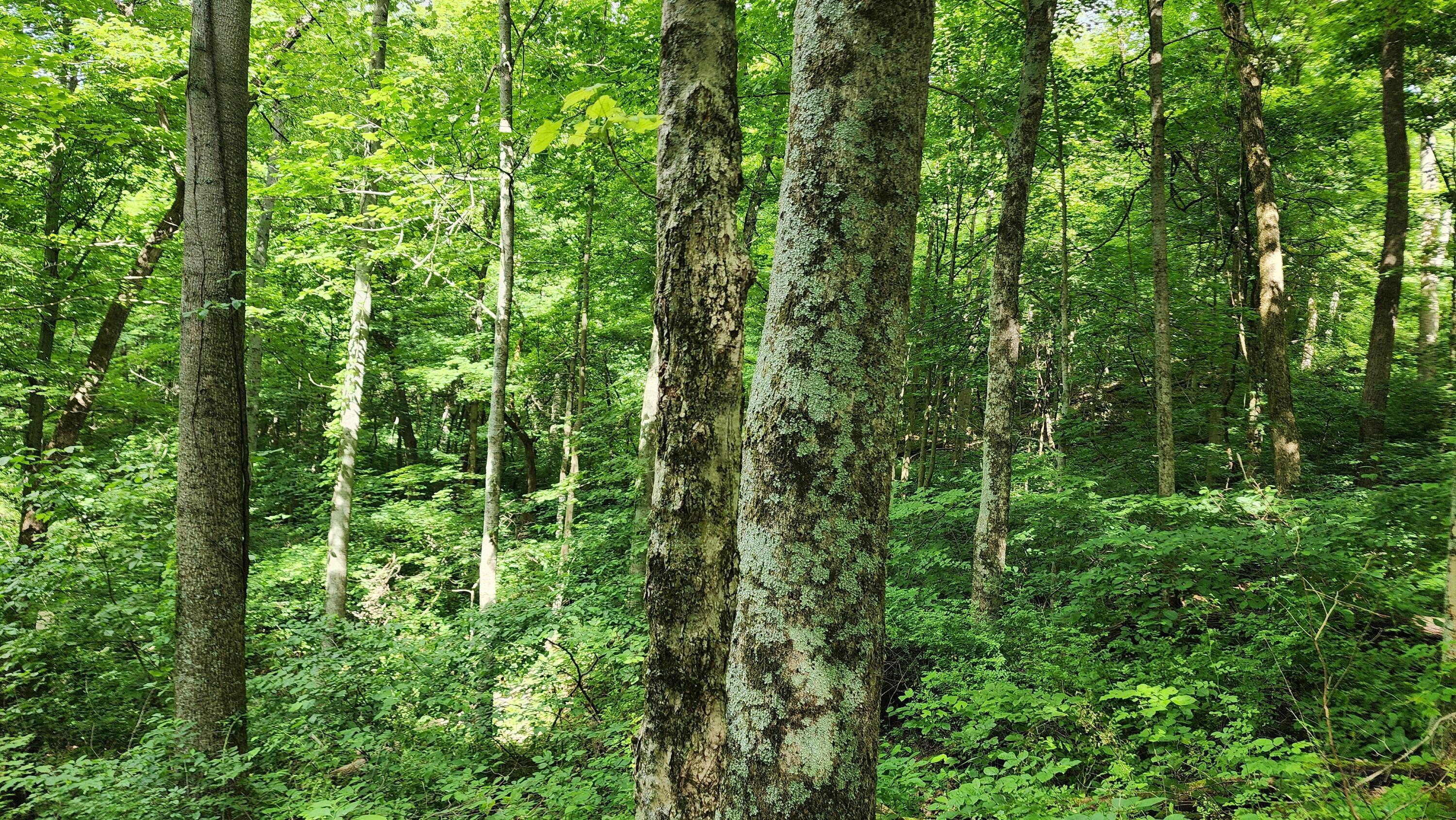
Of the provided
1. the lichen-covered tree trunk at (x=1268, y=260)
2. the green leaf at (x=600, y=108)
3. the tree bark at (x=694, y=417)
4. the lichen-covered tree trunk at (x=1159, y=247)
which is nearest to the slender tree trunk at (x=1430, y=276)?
the lichen-covered tree trunk at (x=1268, y=260)

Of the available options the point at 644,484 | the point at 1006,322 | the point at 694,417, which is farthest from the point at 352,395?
the point at 694,417

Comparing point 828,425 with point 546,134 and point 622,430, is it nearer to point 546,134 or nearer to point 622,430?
point 546,134

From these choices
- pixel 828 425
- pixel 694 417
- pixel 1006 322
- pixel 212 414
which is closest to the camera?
pixel 828 425

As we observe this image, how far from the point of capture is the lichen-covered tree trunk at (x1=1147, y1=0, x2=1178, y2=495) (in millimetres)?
8102

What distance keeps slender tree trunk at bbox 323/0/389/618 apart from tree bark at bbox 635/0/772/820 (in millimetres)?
8295

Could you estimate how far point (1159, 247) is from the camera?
27.6 ft

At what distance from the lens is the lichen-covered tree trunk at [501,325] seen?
7.31 meters

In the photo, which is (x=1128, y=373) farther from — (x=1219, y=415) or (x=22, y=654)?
(x=22, y=654)

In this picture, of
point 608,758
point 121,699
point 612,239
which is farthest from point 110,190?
point 608,758

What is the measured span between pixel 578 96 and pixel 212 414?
4092 mm

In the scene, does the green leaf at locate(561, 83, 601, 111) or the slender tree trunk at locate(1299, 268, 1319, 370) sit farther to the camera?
the slender tree trunk at locate(1299, 268, 1319, 370)

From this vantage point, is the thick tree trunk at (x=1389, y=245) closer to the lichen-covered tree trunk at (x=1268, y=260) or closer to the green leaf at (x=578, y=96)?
the lichen-covered tree trunk at (x=1268, y=260)

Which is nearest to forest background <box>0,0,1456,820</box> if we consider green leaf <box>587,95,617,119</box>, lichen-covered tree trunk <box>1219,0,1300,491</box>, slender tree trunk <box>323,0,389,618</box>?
green leaf <box>587,95,617,119</box>

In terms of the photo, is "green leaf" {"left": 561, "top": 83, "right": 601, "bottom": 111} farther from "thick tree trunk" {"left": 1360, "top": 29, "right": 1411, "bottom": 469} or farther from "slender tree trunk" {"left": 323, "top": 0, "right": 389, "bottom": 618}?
"thick tree trunk" {"left": 1360, "top": 29, "right": 1411, "bottom": 469}
